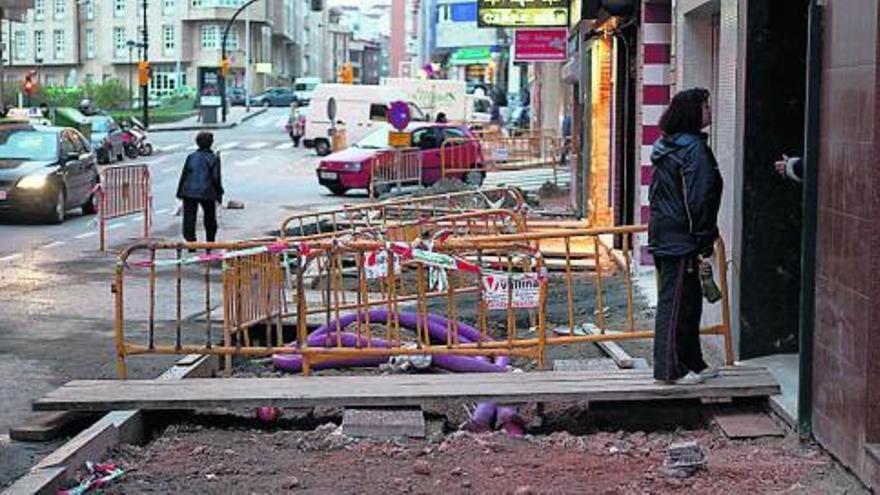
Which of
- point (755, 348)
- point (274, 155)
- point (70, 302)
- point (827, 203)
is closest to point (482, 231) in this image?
point (70, 302)

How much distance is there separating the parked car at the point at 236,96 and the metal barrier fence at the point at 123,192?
7144 cm

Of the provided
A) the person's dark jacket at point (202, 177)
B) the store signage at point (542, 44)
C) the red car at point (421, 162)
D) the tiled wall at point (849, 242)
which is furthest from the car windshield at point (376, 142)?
the tiled wall at point (849, 242)

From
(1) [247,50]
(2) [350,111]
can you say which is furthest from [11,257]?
(1) [247,50]

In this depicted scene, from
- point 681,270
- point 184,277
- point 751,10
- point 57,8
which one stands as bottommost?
point 184,277

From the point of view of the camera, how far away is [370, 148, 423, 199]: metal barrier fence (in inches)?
1203

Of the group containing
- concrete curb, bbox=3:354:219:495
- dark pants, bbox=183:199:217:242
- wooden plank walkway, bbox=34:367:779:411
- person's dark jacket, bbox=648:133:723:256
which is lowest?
concrete curb, bbox=3:354:219:495

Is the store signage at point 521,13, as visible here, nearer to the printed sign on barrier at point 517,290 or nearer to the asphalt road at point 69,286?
the asphalt road at point 69,286

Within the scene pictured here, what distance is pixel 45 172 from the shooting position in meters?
24.4

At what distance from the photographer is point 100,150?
43938mm

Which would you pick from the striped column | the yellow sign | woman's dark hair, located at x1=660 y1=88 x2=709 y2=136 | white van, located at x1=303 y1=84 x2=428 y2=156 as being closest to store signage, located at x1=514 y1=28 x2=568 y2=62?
the yellow sign

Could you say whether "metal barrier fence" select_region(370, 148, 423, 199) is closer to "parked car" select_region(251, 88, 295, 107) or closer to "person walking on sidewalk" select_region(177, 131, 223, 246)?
"person walking on sidewalk" select_region(177, 131, 223, 246)

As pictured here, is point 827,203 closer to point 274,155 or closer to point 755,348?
point 755,348

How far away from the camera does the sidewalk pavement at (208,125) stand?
70875 millimetres

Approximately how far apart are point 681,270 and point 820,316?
3.45ft
